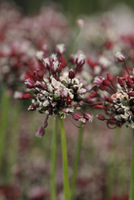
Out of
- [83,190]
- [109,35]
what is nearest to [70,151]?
[83,190]

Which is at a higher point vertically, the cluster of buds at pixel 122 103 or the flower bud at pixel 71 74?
the flower bud at pixel 71 74

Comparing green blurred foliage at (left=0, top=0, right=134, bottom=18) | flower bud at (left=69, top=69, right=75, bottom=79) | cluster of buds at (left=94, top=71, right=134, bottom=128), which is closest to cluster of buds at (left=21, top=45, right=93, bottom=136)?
flower bud at (left=69, top=69, right=75, bottom=79)

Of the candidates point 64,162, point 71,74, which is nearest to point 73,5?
point 71,74

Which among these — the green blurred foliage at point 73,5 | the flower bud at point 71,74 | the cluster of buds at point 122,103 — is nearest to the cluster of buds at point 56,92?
the flower bud at point 71,74

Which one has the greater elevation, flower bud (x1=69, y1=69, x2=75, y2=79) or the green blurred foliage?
the green blurred foliage

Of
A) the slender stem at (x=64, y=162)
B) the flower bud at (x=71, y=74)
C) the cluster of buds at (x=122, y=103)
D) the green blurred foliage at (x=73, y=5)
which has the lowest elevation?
the slender stem at (x=64, y=162)

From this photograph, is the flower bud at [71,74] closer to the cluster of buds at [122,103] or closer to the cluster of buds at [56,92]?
the cluster of buds at [56,92]

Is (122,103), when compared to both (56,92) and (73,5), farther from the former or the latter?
(73,5)

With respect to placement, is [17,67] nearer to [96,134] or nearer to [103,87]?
[103,87]

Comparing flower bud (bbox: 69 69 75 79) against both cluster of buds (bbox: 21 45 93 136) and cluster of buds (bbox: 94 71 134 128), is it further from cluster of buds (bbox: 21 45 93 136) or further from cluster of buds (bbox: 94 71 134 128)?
cluster of buds (bbox: 94 71 134 128)

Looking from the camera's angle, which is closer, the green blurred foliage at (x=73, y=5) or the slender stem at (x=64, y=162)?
the slender stem at (x=64, y=162)

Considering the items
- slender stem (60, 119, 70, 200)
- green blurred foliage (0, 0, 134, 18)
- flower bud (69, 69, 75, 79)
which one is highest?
green blurred foliage (0, 0, 134, 18)

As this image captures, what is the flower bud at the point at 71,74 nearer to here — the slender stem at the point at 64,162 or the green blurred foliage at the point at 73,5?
the slender stem at the point at 64,162
